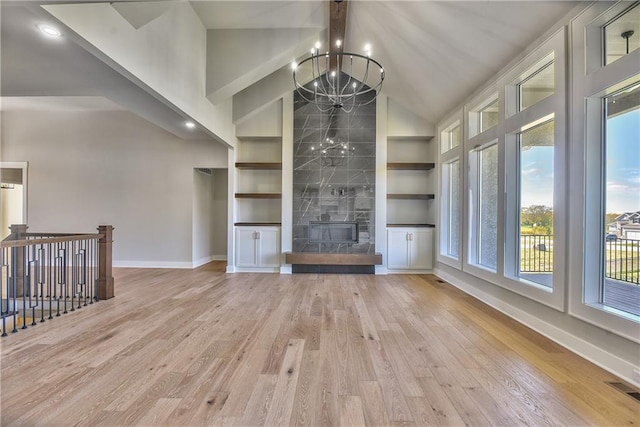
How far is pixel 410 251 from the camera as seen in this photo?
5844mm

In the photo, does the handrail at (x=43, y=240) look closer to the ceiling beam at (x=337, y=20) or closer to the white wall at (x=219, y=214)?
the white wall at (x=219, y=214)

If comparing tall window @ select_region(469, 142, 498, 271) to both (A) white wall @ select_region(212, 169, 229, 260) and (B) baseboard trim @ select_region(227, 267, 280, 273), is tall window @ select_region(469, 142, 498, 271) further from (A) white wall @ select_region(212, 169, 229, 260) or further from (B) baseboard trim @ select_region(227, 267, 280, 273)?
(A) white wall @ select_region(212, 169, 229, 260)

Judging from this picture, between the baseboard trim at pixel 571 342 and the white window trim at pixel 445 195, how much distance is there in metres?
1.08

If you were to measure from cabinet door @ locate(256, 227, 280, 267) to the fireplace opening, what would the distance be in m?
0.71

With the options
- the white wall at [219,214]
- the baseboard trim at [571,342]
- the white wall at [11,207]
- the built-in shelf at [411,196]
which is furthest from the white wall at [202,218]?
the white wall at [11,207]

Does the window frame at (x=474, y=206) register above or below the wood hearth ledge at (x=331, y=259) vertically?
above

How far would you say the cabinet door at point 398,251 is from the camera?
5.83 metres

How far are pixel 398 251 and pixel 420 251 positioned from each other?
449 millimetres

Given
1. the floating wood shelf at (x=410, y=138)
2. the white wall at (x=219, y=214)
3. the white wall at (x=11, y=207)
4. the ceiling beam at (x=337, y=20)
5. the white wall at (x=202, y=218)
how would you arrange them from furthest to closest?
1. the white wall at (x=11, y=207)
2. the white wall at (x=219, y=214)
3. the white wall at (x=202, y=218)
4. the floating wood shelf at (x=410, y=138)
5. the ceiling beam at (x=337, y=20)

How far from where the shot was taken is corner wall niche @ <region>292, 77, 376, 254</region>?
5.80 metres

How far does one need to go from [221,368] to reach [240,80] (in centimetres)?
399

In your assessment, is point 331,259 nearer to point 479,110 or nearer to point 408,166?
point 408,166

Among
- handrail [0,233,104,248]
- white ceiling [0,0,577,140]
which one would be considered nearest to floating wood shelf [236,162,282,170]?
white ceiling [0,0,577,140]

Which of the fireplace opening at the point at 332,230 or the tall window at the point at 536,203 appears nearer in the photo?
the tall window at the point at 536,203
